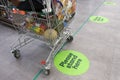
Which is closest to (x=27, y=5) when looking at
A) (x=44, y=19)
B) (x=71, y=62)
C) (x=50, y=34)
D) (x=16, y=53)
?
(x=44, y=19)

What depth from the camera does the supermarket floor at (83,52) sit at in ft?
5.87

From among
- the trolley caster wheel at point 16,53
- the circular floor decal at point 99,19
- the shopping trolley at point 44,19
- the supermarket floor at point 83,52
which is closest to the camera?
the shopping trolley at point 44,19

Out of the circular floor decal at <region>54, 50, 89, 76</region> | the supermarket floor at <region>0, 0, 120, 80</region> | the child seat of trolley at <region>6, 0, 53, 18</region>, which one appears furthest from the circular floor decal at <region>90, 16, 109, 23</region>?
the child seat of trolley at <region>6, 0, 53, 18</region>

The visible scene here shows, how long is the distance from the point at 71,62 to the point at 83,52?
1.02 feet

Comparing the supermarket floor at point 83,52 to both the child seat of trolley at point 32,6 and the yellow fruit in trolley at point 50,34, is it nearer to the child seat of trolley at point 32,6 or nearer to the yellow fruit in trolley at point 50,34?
the yellow fruit in trolley at point 50,34

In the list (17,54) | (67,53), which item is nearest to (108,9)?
(67,53)

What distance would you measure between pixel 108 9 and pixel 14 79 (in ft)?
9.85

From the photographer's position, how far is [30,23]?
181cm

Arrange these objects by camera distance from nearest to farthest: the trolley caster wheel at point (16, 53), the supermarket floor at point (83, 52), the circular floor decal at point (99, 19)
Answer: the supermarket floor at point (83, 52), the trolley caster wheel at point (16, 53), the circular floor decal at point (99, 19)

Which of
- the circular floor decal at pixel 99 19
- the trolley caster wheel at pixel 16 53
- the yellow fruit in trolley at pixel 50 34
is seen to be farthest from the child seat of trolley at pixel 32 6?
the circular floor decal at pixel 99 19

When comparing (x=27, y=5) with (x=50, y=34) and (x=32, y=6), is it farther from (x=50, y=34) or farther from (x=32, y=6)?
(x=50, y=34)

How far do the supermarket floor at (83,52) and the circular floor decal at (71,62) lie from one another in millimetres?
65

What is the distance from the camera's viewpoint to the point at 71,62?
1.98 m

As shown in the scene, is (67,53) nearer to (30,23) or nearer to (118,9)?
(30,23)
